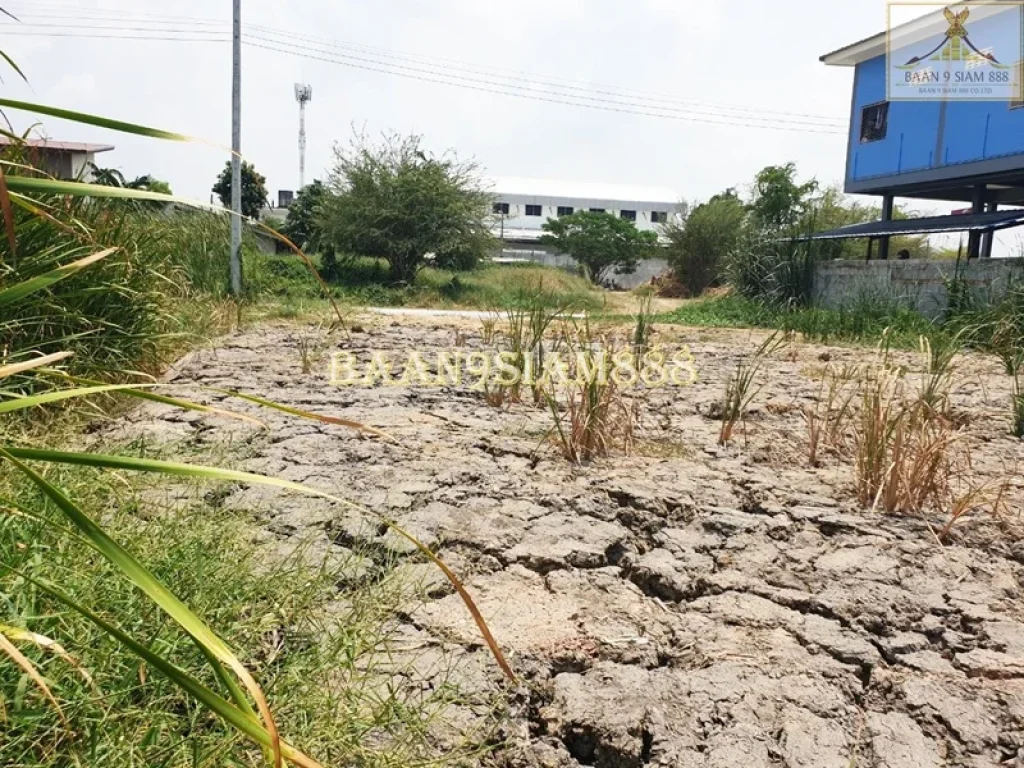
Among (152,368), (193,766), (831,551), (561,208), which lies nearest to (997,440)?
(831,551)

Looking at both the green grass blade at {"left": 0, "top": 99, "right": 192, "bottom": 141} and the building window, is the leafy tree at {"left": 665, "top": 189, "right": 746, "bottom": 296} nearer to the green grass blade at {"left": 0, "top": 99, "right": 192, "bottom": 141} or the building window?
the building window

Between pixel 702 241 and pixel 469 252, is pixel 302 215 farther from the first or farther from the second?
pixel 702 241

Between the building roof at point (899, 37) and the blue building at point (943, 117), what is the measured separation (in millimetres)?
17

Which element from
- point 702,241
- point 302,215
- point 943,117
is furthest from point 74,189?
point 302,215

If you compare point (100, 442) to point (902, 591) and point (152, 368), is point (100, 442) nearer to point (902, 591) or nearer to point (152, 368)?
point (152, 368)

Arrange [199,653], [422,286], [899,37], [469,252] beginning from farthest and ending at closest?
[469,252] → [422,286] → [899,37] → [199,653]

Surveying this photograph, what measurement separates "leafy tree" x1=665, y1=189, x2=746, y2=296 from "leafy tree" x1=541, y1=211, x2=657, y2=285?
349 cm

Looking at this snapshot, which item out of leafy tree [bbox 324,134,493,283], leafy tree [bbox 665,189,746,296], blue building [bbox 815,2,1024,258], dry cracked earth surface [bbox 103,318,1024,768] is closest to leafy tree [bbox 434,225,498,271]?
leafy tree [bbox 324,134,493,283]

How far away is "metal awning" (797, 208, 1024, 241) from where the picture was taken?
971 cm

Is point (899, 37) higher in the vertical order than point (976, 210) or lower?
higher

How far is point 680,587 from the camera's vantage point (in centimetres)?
187

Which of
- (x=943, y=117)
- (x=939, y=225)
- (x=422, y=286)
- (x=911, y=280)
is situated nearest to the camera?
(x=911, y=280)

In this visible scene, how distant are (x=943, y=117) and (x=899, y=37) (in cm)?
186

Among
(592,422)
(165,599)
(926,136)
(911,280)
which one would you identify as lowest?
(592,422)
